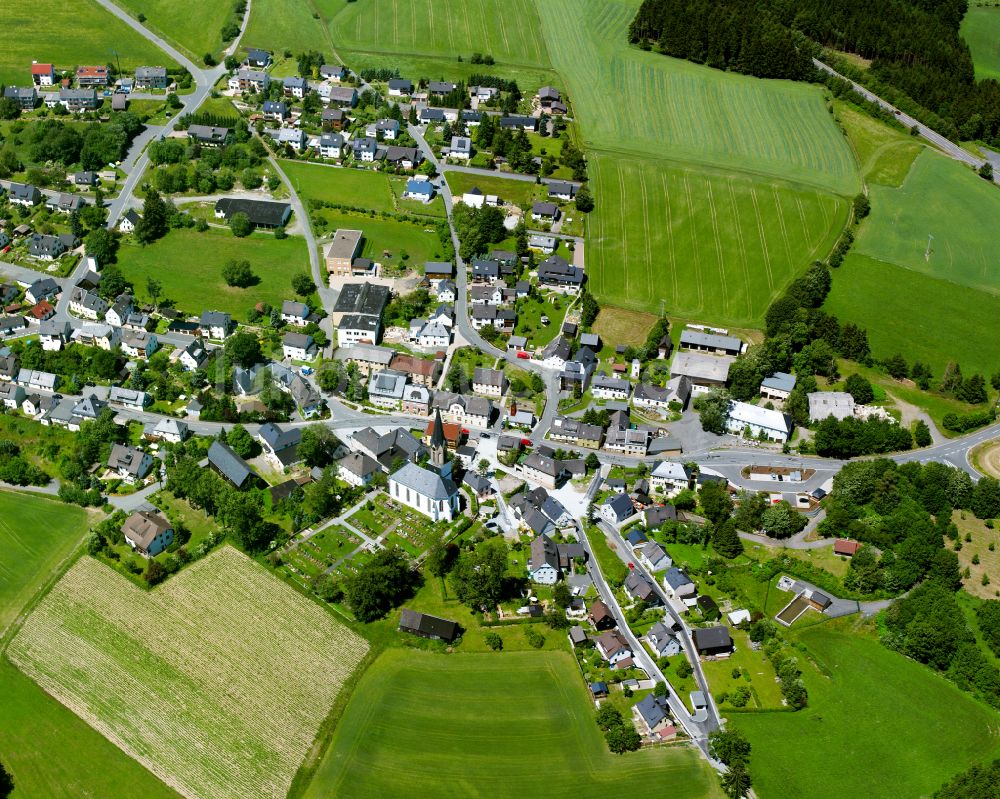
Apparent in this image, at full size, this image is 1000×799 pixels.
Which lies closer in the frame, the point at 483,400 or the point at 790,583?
the point at 790,583

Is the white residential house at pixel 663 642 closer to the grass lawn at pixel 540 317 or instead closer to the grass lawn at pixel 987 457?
the grass lawn at pixel 987 457

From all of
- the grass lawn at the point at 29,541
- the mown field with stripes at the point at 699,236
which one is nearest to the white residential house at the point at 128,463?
the grass lawn at the point at 29,541

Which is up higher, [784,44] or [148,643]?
[784,44]

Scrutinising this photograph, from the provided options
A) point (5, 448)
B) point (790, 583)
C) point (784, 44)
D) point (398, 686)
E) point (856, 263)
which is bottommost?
point (5, 448)

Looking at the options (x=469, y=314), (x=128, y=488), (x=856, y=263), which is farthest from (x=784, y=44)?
(x=128, y=488)

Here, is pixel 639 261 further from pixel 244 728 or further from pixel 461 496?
pixel 244 728

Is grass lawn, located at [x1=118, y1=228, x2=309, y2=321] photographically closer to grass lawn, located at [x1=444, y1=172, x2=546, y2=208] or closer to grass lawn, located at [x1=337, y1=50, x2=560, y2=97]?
grass lawn, located at [x1=444, y1=172, x2=546, y2=208]

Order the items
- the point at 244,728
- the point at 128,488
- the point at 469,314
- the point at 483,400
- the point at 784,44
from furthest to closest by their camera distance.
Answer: the point at 784,44, the point at 469,314, the point at 483,400, the point at 128,488, the point at 244,728
